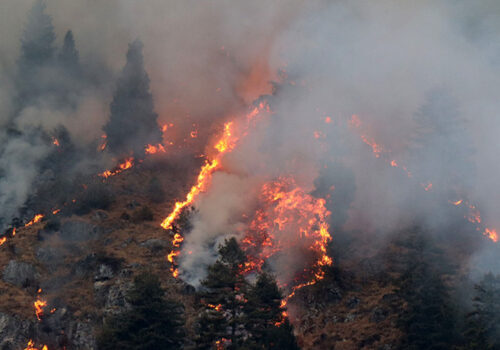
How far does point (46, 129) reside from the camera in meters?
85.2

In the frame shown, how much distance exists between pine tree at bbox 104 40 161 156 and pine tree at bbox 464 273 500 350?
5450 centimetres

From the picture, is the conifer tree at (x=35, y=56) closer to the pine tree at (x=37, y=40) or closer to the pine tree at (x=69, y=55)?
the pine tree at (x=37, y=40)

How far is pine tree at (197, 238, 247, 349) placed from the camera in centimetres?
4547

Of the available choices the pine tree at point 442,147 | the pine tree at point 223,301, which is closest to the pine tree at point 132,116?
the pine tree at point 223,301

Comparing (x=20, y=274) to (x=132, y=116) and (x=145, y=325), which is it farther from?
(x=132, y=116)

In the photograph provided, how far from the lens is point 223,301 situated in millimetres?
46969

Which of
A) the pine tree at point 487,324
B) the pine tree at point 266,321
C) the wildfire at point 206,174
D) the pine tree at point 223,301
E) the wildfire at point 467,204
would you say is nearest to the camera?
the pine tree at point 487,324

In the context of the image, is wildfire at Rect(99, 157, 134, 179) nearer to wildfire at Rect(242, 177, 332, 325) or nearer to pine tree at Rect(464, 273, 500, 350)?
wildfire at Rect(242, 177, 332, 325)

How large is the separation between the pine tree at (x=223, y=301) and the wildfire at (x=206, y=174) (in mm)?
11146

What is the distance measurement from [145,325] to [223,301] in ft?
22.9

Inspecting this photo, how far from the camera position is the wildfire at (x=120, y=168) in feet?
256

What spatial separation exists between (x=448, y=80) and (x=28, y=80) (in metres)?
69.2

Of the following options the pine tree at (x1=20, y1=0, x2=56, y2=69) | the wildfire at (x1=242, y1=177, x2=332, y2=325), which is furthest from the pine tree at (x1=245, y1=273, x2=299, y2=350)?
the pine tree at (x1=20, y1=0, x2=56, y2=69)

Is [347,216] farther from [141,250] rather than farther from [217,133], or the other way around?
[217,133]
